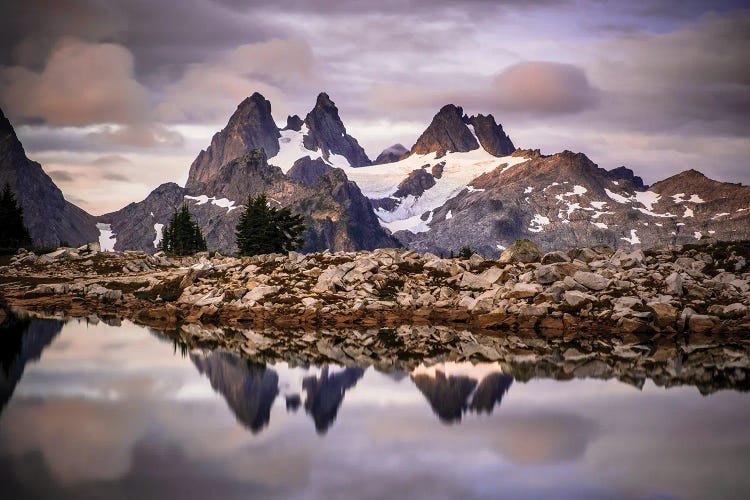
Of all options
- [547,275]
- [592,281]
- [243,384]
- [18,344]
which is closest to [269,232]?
[547,275]

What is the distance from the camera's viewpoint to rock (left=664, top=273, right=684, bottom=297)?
50.7m

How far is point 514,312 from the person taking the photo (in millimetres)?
51938

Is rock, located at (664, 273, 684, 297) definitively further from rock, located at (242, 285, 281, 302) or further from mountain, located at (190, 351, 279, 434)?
mountain, located at (190, 351, 279, 434)

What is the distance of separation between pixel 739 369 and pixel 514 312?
18.3 metres

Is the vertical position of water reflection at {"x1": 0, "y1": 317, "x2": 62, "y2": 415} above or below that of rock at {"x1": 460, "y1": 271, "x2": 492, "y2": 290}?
below

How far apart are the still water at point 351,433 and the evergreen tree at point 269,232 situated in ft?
164

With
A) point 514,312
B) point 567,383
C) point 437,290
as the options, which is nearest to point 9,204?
point 437,290

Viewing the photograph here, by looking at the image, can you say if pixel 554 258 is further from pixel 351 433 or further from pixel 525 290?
pixel 351 433

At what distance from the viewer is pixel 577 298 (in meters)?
51.2

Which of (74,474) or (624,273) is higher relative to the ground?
(624,273)

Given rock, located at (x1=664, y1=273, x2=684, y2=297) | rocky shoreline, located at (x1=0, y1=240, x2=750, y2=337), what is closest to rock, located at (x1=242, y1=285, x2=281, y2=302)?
rocky shoreline, located at (x1=0, y1=240, x2=750, y2=337)

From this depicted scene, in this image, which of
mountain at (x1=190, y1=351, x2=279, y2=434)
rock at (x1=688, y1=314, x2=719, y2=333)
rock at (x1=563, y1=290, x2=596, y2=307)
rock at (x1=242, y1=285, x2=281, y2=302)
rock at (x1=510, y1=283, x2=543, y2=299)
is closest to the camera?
mountain at (x1=190, y1=351, x2=279, y2=434)

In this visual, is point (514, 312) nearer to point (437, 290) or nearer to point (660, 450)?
point (437, 290)

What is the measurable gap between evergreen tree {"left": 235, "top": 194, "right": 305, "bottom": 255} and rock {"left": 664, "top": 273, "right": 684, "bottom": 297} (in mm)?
46066
